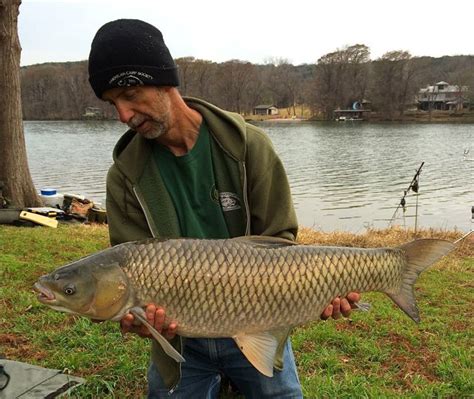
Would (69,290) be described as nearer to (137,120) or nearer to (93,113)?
(137,120)

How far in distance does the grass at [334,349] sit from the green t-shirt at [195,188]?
4.59 ft

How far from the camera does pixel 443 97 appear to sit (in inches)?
3401

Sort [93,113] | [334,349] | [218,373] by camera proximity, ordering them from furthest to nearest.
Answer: [93,113] < [334,349] < [218,373]

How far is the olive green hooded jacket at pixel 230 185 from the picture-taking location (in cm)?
239

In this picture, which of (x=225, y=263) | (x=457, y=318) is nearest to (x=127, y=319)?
(x=225, y=263)

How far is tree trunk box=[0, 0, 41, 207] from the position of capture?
31.5ft

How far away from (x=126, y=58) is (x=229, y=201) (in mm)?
773

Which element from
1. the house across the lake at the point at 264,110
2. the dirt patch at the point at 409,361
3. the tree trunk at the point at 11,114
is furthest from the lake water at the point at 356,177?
the house across the lake at the point at 264,110

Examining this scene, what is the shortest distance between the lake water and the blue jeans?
862 centimetres

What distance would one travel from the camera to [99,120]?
82.4 m

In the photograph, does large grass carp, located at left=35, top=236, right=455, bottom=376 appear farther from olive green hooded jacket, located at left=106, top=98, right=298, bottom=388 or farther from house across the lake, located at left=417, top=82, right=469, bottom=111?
house across the lake, located at left=417, top=82, right=469, bottom=111

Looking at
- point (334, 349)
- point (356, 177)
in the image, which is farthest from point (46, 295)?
point (356, 177)

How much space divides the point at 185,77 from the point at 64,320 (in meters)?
92.3

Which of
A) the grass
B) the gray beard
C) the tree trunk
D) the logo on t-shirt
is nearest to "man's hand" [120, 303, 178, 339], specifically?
the logo on t-shirt
